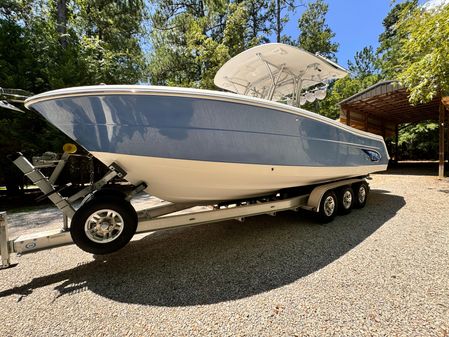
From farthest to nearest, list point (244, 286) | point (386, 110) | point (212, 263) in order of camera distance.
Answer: point (386, 110) < point (212, 263) < point (244, 286)

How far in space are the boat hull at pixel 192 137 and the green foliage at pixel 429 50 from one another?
406 centimetres

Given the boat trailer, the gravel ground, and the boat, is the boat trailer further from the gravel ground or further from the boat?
the gravel ground

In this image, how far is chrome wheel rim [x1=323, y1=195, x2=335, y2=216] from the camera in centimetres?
367

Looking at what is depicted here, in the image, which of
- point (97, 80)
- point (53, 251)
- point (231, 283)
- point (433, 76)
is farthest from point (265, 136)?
point (97, 80)

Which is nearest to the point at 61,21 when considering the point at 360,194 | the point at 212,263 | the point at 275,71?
the point at 275,71

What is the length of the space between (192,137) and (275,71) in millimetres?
2632

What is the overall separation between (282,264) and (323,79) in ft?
12.2

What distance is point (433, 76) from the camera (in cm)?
545

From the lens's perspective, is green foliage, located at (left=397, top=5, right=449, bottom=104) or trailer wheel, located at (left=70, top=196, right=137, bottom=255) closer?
trailer wheel, located at (left=70, top=196, right=137, bottom=255)

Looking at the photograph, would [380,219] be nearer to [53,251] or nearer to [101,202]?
→ [101,202]

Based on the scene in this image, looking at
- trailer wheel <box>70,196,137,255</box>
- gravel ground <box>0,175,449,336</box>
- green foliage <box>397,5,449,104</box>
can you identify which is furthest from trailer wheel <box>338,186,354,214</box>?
green foliage <box>397,5,449,104</box>

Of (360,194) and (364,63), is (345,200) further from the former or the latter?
(364,63)

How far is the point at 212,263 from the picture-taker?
2498mm

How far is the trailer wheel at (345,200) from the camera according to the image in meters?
4.02
